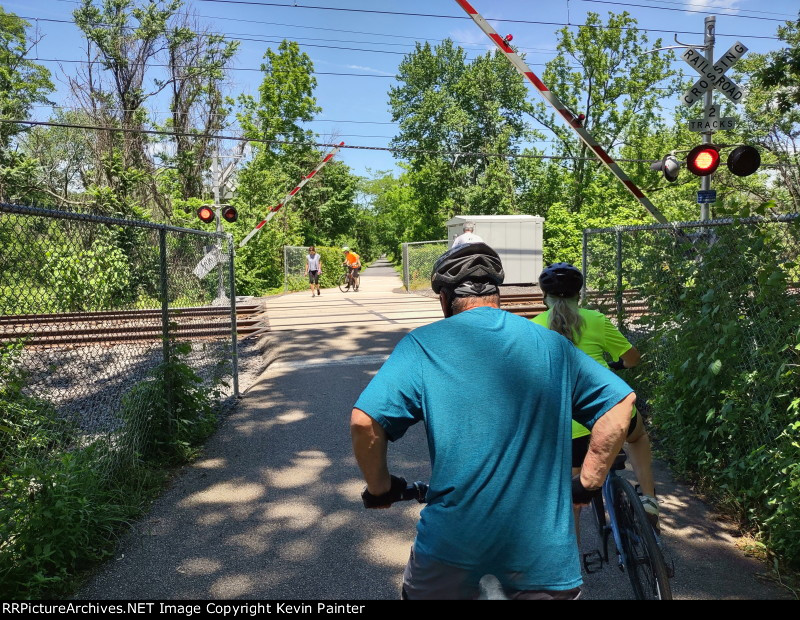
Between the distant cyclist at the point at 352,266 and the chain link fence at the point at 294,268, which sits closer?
the distant cyclist at the point at 352,266

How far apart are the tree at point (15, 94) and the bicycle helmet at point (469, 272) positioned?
29.0 m

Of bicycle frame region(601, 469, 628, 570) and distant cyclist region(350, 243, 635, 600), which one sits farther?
bicycle frame region(601, 469, 628, 570)

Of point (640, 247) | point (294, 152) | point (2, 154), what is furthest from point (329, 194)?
point (640, 247)

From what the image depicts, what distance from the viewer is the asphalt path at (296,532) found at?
350cm

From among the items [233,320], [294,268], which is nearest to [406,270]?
[294,268]

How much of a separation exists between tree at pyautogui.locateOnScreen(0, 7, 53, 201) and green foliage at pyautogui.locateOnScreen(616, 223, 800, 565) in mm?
27822

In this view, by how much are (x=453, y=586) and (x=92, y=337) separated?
4.74m

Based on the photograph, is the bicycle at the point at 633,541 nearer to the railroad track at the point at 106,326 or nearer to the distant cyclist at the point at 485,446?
the distant cyclist at the point at 485,446

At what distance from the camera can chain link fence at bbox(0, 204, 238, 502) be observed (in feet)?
13.4

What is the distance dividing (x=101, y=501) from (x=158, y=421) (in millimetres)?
1373

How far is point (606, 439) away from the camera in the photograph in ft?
6.46

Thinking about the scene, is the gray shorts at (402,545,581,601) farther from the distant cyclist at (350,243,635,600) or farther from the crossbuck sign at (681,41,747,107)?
the crossbuck sign at (681,41,747,107)

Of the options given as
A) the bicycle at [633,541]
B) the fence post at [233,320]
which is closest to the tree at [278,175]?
the fence post at [233,320]

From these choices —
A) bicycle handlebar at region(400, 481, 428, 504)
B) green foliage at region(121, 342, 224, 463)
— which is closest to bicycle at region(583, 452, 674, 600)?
bicycle handlebar at region(400, 481, 428, 504)
